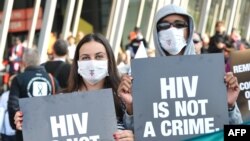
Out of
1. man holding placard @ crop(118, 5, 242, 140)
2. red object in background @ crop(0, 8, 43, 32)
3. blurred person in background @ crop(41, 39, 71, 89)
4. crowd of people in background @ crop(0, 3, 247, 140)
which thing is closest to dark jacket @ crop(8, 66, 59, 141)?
crowd of people in background @ crop(0, 3, 247, 140)

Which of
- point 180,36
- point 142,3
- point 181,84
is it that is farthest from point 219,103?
point 142,3

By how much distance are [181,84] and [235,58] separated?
2.53ft

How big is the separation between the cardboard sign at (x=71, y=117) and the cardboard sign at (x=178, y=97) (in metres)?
0.15

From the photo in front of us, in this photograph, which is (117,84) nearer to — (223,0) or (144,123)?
(144,123)

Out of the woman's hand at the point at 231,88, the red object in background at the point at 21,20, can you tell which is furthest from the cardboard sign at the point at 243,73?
the red object in background at the point at 21,20

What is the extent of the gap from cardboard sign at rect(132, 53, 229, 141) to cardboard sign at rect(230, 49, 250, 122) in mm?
681

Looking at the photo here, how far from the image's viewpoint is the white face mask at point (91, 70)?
3.92m

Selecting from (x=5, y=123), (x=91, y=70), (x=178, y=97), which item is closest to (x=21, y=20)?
(x=5, y=123)

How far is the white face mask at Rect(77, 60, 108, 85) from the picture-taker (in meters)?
3.92

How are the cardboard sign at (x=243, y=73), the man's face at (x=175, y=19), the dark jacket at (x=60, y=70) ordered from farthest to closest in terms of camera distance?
the dark jacket at (x=60, y=70) → the cardboard sign at (x=243, y=73) → the man's face at (x=175, y=19)

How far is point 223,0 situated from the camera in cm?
2839

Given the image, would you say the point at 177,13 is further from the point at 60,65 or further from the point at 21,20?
the point at 21,20

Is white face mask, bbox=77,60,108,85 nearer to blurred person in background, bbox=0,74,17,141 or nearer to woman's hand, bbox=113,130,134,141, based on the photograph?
woman's hand, bbox=113,130,134,141

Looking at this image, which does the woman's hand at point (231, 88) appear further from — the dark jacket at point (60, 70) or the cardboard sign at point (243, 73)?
the dark jacket at point (60, 70)
